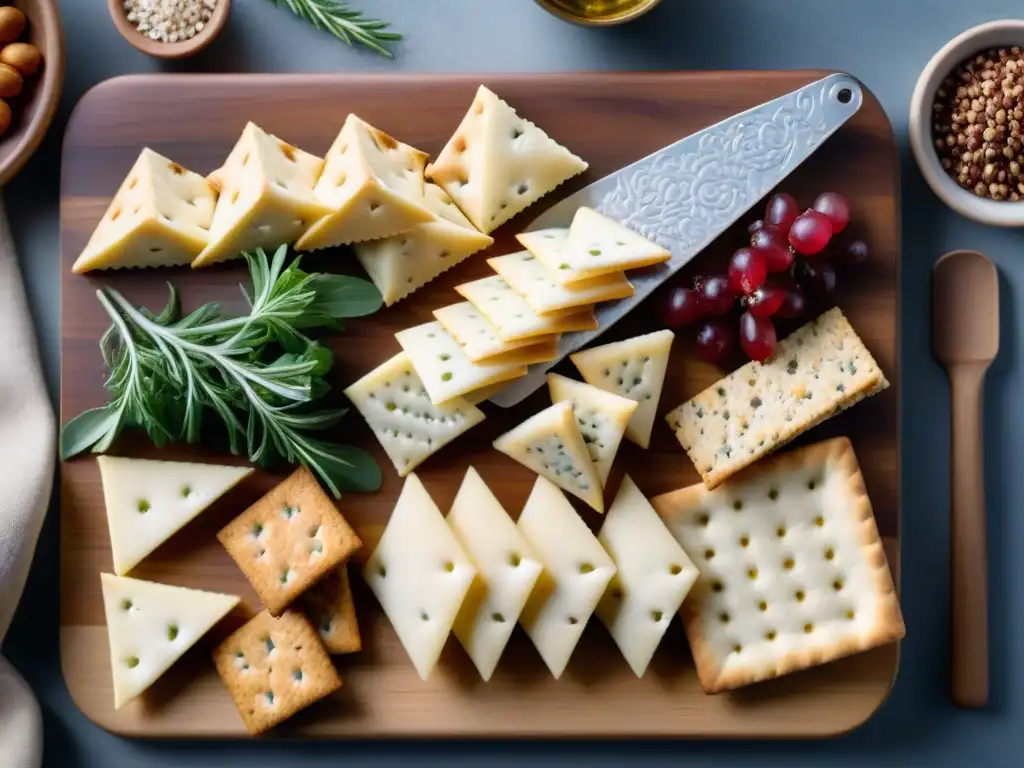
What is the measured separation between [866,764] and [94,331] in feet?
5.09

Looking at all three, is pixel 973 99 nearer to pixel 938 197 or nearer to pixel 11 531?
pixel 938 197

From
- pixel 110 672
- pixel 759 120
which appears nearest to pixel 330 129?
pixel 759 120

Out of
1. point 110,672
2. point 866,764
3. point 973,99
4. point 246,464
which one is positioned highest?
point 973,99

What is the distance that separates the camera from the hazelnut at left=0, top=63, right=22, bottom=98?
5.25 ft

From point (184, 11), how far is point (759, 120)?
0.99 metres

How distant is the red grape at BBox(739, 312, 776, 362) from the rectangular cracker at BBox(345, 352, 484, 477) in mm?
455

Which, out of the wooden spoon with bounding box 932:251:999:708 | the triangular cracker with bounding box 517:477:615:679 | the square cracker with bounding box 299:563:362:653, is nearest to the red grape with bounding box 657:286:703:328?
the triangular cracker with bounding box 517:477:615:679

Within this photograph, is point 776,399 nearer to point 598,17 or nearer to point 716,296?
point 716,296

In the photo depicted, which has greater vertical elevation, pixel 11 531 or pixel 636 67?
pixel 636 67

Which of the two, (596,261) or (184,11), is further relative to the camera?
(184,11)

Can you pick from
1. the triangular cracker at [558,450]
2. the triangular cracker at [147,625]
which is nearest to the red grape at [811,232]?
the triangular cracker at [558,450]

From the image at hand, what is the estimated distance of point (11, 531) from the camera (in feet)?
5.41

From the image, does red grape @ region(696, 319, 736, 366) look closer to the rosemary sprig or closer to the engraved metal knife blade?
the engraved metal knife blade

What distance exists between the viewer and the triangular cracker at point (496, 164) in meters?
1.62
